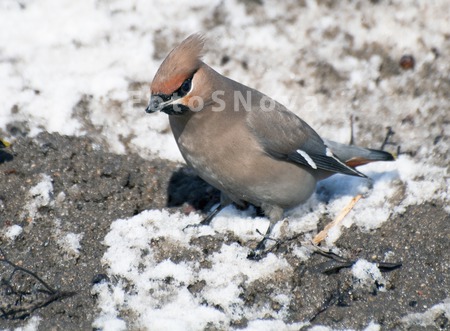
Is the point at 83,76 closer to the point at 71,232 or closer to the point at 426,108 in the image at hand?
the point at 71,232

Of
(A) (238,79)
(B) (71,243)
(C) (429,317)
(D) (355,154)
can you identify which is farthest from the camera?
(A) (238,79)

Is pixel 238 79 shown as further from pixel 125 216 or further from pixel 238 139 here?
pixel 125 216

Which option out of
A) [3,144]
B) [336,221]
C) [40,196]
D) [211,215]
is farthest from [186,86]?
[3,144]

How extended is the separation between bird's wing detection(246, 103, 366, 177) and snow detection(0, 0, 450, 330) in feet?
1.09

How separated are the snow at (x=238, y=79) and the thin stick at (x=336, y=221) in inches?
1.5

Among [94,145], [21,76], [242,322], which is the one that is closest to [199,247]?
[242,322]

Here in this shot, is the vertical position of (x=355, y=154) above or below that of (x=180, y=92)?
below

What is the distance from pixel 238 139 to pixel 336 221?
911mm

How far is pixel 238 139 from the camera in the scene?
436 cm

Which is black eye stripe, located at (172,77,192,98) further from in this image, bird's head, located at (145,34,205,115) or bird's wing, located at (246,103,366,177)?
bird's wing, located at (246,103,366,177)

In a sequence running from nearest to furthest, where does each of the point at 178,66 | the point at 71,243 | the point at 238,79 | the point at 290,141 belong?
the point at 178,66 → the point at 71,243 → the point at 290,141 → the point at 238,79

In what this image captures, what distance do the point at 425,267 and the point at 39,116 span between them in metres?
2.94

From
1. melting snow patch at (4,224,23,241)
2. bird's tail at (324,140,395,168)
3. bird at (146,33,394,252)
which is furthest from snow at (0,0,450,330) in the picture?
bird at (146,33,394,252)

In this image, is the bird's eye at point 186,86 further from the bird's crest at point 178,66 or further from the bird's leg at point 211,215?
the bird's leg at point 211,215
